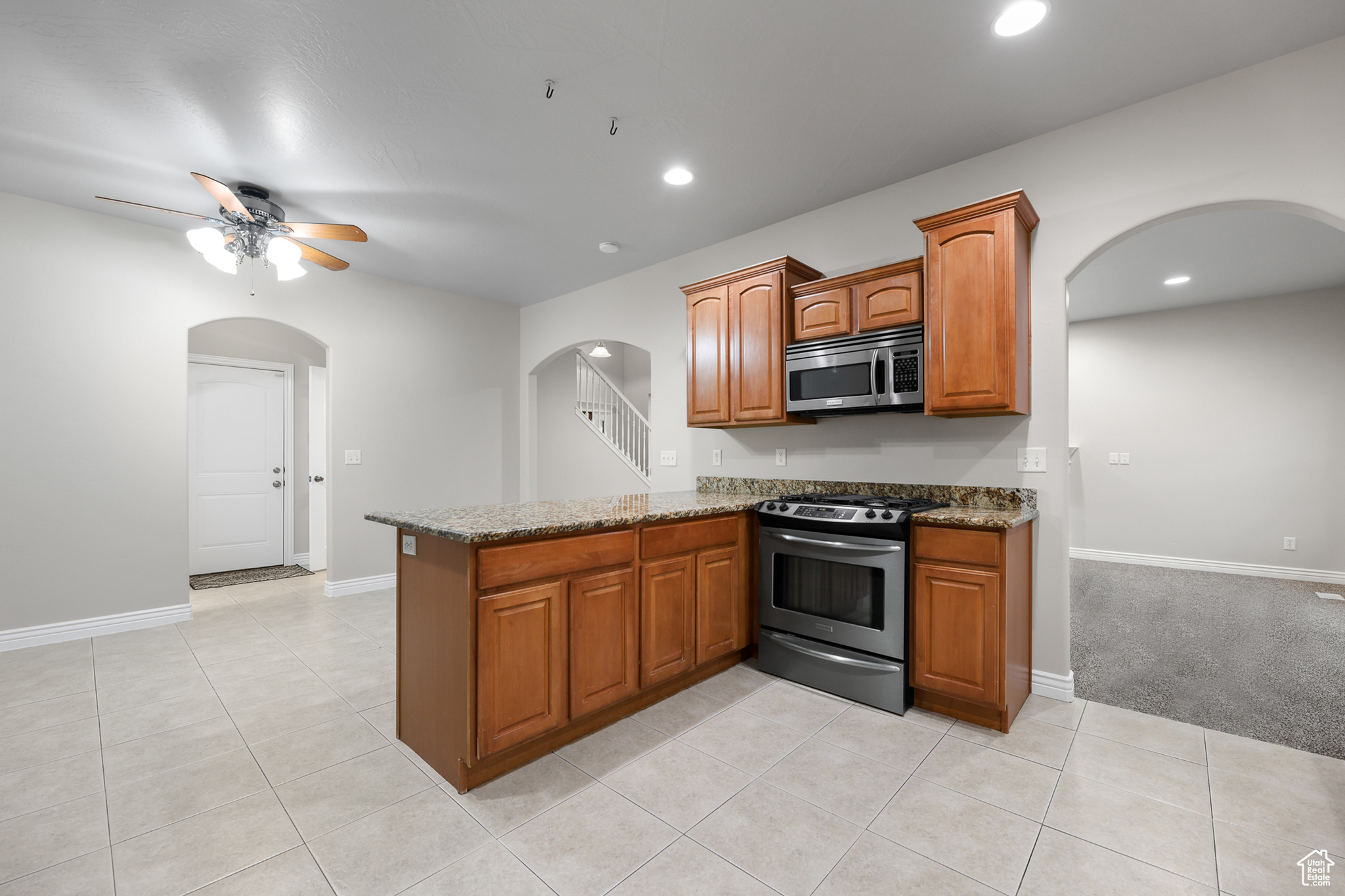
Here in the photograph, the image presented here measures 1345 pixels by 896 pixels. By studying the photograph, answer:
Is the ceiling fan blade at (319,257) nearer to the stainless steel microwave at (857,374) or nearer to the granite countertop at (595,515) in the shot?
the granite countertop at (595,515)

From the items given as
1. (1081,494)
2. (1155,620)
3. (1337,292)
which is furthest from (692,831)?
(1337,292)

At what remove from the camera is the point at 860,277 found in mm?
3068

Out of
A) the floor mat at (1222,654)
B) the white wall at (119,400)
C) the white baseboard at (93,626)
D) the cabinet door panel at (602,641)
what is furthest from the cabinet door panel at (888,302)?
the white baseboard at (93,626)

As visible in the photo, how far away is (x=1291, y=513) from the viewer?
5.20m

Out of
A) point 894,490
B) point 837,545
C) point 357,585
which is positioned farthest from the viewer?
point 357,585

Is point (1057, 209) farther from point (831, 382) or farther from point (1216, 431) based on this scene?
point (1216, 431)

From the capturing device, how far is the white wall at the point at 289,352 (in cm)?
534

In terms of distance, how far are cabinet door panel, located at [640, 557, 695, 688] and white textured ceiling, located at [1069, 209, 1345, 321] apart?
274 cm

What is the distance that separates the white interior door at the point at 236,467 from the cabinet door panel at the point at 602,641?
4993 mm

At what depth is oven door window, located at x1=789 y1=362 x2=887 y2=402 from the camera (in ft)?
9.86

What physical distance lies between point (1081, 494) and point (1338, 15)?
529cm

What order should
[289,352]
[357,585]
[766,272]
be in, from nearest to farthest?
[766,272], [357,585], [289,352]

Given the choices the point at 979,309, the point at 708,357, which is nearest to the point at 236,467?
the point at 708,357

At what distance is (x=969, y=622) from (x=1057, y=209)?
200cm
